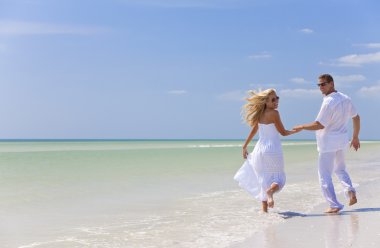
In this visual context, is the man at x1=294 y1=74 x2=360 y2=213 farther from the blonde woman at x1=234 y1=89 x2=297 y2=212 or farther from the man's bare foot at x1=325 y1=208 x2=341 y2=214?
the blonde woman at x1=234 y1=89 x2=297 y2=212

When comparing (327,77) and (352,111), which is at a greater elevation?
(327,77)

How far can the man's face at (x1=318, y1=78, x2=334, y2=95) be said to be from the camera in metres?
7.71

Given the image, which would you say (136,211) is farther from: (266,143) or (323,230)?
(323,230)

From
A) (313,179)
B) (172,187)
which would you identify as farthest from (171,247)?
(313,179)

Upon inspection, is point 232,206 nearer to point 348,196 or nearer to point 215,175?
point 348,196

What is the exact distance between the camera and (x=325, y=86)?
7.71m

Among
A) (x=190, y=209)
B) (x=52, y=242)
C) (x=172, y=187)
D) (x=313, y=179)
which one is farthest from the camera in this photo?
(x=313, y=179)

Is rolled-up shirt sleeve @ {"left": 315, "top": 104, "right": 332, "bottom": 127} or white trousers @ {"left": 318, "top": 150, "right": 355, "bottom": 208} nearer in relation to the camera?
rolled-up shirt sleeve @ {"left": 315, "top": 104, "right": 332, "bottom": 127}

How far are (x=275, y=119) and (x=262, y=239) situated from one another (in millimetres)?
2370

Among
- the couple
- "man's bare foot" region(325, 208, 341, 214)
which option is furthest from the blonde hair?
"man's bare foot" region(325, 208, 341, 214)

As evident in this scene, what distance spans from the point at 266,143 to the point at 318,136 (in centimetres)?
75

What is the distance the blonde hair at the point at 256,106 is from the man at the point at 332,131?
22.5 inches

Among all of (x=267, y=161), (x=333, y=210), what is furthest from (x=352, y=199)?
(x=267, y=161)

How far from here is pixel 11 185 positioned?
42.4 feet
